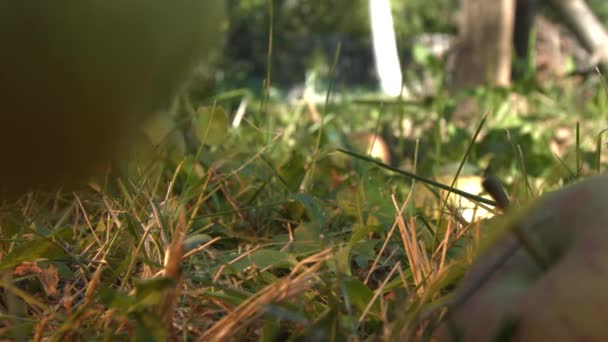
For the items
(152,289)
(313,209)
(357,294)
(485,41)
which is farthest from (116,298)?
(485,41)

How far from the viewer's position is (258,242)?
1239 millimetres

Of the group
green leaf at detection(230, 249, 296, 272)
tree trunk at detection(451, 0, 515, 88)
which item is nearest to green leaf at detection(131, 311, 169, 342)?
green leaf at detection(230, 249, 296, 272)

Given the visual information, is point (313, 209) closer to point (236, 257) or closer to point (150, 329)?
point (236, 257)

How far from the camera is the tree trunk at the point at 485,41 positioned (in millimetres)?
3701

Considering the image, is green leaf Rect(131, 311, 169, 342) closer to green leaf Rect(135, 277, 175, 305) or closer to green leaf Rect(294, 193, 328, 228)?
green leaf Rect(135, 277, 175, 305)

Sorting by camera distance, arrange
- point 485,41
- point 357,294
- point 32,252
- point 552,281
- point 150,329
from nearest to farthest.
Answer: point 552,281
point 150,329
point 357,294
point 32,252
point 485,41

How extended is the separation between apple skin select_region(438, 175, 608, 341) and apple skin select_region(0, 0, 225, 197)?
294 mm

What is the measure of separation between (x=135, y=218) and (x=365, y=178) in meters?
0.52

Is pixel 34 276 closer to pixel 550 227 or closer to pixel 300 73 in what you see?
pixel 550 227

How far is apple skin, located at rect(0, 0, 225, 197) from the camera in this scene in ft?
1.81

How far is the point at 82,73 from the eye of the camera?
56 cm

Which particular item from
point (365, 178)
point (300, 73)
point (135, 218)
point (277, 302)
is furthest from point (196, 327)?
point (300, 73)

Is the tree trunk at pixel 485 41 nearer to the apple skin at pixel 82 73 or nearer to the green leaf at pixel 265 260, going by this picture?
the green leaf at pixel 265 260

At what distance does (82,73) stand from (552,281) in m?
0.37
